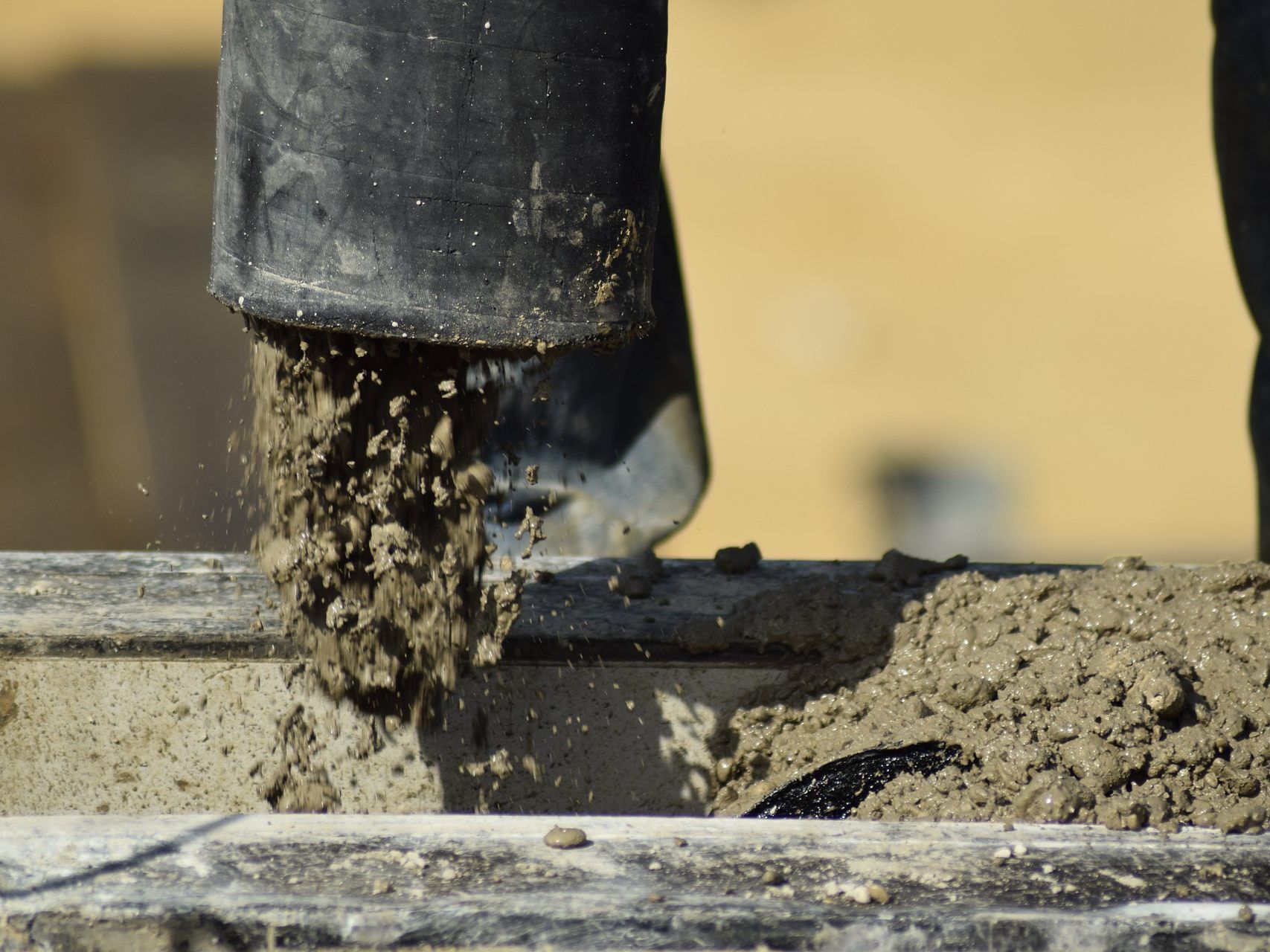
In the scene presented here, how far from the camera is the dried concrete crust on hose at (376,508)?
4.98ft

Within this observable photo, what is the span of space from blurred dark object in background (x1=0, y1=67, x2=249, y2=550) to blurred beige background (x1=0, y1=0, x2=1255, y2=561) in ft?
0.03

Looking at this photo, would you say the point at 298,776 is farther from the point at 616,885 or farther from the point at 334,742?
the point at 616,885

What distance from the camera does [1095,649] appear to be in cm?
160

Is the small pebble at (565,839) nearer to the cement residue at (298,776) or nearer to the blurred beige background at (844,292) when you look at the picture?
the cement residue at (298,776)

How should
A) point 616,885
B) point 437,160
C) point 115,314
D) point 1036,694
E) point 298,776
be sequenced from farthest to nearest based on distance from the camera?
point 115,314 → point 298,776 → point 1036,694 → point 437,160 → point 616,885

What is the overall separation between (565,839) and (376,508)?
57cm

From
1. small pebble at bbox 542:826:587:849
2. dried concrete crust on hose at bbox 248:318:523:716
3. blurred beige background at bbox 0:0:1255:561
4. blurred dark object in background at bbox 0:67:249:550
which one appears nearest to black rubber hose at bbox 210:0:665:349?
dried concrete crust on hose at bbox 248:318:523:716

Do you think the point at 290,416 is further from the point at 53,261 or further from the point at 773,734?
the point at 53,261

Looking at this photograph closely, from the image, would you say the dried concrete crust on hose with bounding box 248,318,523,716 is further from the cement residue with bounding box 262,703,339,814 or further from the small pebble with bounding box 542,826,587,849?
the small pebble with bounding box 542,826,587,849

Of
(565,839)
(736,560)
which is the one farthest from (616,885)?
(736,560)

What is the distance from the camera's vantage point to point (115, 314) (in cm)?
460

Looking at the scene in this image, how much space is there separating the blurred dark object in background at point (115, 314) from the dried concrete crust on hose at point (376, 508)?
2794 mm

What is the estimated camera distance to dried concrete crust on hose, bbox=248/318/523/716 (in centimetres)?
152

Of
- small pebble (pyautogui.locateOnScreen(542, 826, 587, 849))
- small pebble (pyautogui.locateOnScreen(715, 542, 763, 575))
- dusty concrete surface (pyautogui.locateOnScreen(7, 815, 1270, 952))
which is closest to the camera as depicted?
dusty concrete surface (pyautogui.locateOnScreen(7, 815, 1270, 952))
